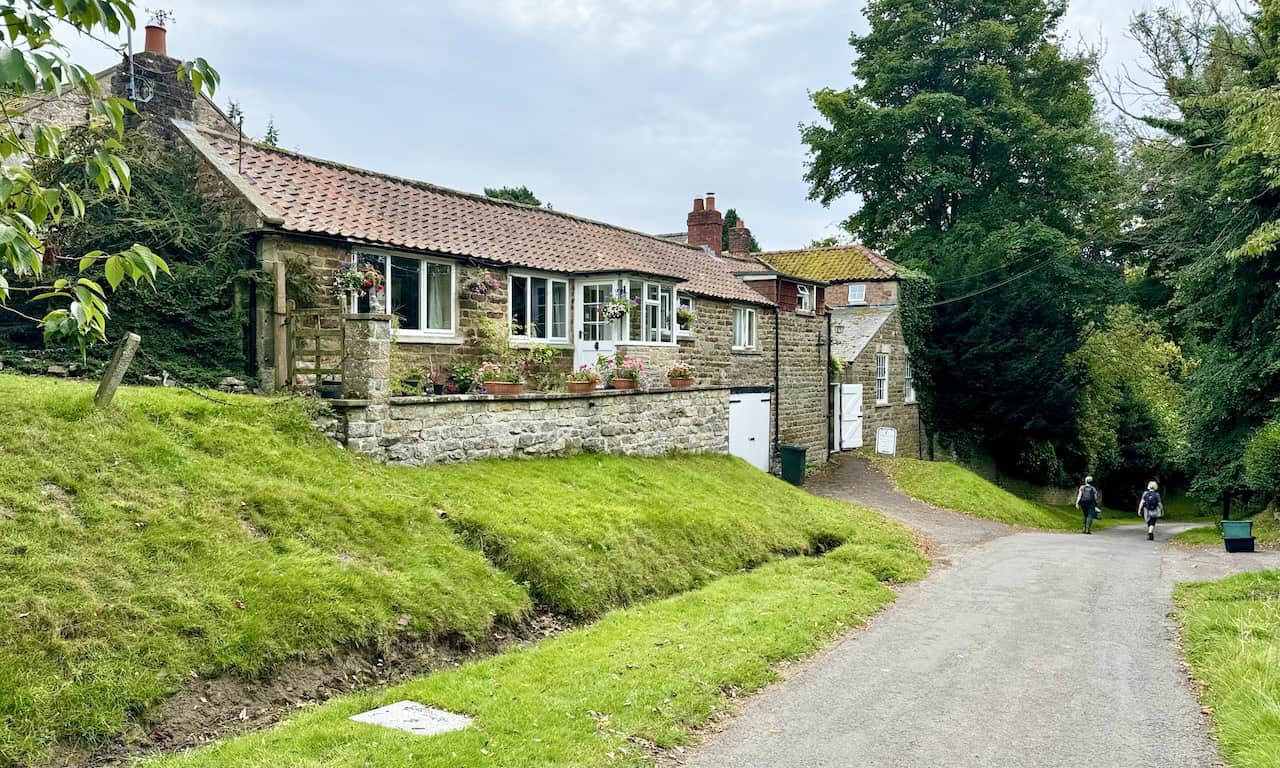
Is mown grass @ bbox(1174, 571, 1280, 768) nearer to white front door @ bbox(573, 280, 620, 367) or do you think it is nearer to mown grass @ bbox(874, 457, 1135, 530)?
mown grass @ bbox(874, 457, 1135, 530)

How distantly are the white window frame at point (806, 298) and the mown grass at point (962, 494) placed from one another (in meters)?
6.03

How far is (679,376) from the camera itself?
850 inches

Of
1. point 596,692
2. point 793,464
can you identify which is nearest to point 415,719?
point 596,692

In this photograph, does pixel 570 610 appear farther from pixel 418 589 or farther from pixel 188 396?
pixel 188 396

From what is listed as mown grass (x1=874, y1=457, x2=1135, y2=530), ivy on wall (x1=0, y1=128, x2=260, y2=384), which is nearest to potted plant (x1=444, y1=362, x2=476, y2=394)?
ivy on wall (x1=0, y1=128, x2=260, y2=384)

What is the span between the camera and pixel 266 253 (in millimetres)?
14453

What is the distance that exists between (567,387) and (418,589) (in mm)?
8592

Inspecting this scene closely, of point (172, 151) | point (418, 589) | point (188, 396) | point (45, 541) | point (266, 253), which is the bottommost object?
point (418, 589)

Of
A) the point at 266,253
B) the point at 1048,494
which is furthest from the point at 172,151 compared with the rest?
the point at 1048,494

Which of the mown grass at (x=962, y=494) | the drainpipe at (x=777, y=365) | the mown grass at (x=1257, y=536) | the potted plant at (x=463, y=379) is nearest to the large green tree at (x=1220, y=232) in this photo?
the mown grass at (x=1257, y=536)

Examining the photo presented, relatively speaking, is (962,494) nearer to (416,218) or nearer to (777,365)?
(777,365)

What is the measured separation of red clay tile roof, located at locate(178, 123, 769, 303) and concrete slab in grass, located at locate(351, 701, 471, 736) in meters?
9.56

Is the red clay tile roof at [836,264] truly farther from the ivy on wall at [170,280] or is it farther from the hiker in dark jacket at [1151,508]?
the ivy on wall at [170,280]

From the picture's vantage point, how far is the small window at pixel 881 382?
3284cm
